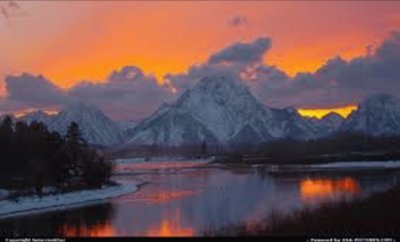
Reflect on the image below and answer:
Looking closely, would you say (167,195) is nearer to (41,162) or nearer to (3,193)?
(41,162)

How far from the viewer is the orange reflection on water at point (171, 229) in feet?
152

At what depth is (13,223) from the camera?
59000 mm

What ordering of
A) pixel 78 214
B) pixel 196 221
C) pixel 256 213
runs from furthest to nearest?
pixel 78 214 → pixel 256 213 → pixel 196 221

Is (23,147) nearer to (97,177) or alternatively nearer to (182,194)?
(97,177)

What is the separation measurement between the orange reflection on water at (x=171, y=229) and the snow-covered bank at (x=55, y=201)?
20.2 meters

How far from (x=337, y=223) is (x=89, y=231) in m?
19.2

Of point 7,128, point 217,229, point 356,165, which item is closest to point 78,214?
point 217,229

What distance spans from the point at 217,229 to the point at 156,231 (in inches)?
191

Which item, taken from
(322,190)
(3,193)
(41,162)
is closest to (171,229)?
(322,190)

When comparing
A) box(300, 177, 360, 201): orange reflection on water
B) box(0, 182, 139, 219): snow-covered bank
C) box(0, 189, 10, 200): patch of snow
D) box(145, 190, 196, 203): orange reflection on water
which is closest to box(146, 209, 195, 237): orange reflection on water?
box(300, 177, 360, 201): orange reflection on water

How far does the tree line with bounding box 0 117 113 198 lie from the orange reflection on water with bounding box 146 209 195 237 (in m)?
35.6

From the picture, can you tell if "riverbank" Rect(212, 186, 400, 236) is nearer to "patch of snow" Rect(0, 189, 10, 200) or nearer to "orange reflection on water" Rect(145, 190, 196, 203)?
"orange reflection on water" Rect(145, 190, 196, 203)

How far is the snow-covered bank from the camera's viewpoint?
7162 centimetres

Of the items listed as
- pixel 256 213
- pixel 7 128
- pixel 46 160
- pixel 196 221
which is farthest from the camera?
pixel 7 128
